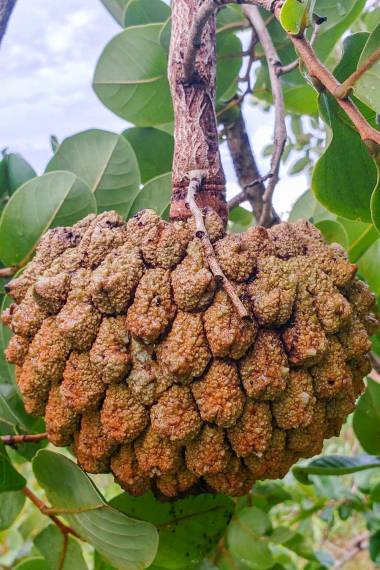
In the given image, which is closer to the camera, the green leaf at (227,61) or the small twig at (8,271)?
the small twig at (8,271)

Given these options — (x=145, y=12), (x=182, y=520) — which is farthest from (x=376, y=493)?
(x=145, y=12)

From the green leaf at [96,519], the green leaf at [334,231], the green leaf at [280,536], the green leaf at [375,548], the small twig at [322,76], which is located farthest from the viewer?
the green leaf at [375,548]

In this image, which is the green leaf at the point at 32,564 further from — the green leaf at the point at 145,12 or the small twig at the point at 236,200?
the green leaf at the point at 145,12

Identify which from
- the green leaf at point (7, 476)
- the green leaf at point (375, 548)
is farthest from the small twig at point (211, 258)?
the green leaf at point (375, 548)

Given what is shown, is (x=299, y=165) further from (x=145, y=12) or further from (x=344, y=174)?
(x=344, y=174)

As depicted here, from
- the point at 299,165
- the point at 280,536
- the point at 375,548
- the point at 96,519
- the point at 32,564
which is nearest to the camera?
the point at 96,519

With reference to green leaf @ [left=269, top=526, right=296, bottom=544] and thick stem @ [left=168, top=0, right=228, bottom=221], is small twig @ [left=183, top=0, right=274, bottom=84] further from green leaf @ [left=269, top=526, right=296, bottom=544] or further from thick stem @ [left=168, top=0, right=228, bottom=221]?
green leaf @ [left=269, top=526, right=296, bottom=544]

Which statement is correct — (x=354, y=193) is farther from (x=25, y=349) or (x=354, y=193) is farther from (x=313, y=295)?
(x=25, y=349)

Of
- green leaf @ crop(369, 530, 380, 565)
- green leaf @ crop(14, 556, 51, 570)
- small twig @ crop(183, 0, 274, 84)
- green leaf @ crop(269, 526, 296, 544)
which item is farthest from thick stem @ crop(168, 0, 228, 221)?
green leaf @ crop(369, 530, 380, 565)
